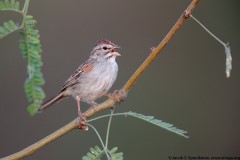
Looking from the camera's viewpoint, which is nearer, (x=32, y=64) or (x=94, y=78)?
(x=32, y=64)

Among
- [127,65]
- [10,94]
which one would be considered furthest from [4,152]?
[127,65]

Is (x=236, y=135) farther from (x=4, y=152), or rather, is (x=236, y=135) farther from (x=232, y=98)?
(x=4, y=152)

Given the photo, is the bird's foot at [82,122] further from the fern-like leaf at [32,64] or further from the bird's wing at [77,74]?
the bird's wing at [77,74]

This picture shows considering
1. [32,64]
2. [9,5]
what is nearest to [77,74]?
[9,5]

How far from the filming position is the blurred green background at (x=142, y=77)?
966cm

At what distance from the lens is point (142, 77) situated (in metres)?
11.0

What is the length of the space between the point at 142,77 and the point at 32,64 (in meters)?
8.82

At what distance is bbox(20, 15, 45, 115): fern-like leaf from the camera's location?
2.07 metres

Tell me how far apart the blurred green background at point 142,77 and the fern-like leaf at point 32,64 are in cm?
673

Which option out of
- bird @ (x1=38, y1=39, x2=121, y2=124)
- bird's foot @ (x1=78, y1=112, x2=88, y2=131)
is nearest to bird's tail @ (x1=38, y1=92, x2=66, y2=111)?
bird @ (x1=38, y1=39, x2=121, y2=124)

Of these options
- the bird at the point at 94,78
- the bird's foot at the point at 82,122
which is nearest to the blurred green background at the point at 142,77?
the bird at the point at 94,78

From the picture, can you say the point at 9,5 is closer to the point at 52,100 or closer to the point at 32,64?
the point at 32,64

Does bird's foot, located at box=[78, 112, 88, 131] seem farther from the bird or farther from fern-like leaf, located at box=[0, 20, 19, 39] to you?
the bird

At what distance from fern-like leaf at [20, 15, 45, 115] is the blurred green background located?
6.73 metres
